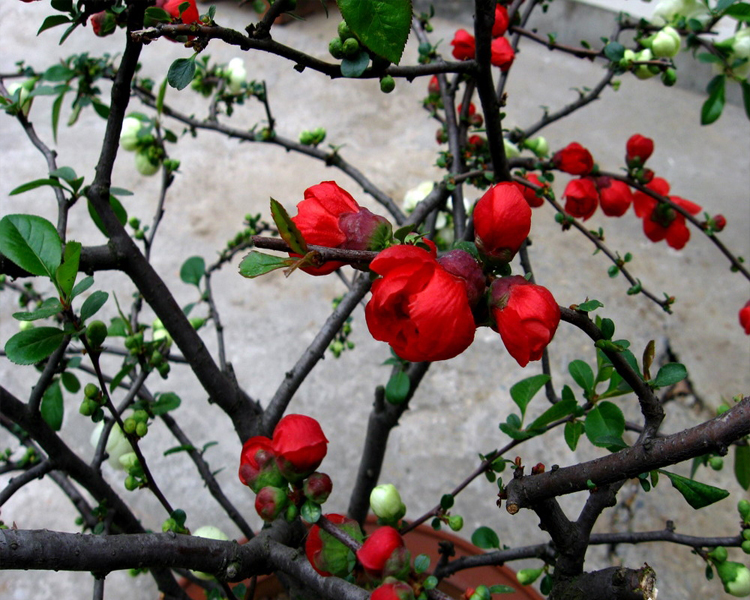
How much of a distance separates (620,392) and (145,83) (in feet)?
2.05

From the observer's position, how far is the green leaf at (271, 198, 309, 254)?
0.25 meters

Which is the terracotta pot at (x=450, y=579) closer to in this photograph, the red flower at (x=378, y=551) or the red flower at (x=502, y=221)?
the red flower at (x=378, y=551)

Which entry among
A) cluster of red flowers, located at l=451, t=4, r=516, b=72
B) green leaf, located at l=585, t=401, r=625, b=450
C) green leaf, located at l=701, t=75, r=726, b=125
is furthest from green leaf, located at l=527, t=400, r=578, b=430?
green leaf, located at l=701, t=75, r=726, b=125

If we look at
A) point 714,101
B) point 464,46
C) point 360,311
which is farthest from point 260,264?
point 360,311

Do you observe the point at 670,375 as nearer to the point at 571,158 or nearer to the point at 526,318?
the point at 526,318

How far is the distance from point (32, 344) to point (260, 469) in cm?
15

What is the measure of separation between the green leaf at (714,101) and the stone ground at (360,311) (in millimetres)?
322

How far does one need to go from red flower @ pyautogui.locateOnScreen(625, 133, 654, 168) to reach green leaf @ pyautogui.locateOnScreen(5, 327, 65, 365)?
54 centimetres

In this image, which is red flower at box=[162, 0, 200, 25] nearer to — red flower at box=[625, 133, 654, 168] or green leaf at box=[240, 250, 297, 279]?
green leaf at box=[240, 250, 297, 279]

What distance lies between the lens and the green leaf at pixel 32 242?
0.39 metres

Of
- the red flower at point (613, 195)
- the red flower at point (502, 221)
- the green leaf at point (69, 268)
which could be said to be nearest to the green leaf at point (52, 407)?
the green leaf at point (69, 268)

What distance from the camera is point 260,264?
26cm

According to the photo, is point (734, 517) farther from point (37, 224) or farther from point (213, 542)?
point (37, 224)

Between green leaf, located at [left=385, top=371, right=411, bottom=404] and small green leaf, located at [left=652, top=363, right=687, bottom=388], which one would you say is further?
green leaf, located at [left=385, top=371, right=411, bottom=404]
